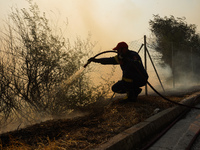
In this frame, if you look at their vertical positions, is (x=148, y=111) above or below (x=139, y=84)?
below

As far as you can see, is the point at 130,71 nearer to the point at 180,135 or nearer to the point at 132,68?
the point at 132,68

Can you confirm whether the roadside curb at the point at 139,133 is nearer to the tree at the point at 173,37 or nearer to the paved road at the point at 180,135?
the paved road at the point at 180,135

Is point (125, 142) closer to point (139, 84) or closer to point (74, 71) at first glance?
point (139, 84)

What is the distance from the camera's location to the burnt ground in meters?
3.04

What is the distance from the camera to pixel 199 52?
61.3ft

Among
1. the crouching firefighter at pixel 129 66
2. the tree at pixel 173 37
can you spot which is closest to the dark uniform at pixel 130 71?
the crouching firefighter at pixel 129 66

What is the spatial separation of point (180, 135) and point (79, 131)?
1.92 meters

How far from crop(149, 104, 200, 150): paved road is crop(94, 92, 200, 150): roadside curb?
0.22 m

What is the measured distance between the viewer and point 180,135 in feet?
12.3

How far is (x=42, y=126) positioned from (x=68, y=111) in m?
1.73

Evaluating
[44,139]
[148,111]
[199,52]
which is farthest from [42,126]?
[199,52]

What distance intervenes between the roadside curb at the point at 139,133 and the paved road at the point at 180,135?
0.22 metres

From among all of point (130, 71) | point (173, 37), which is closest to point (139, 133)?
point (130, 71)

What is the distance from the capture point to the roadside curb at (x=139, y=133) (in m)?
2.85
